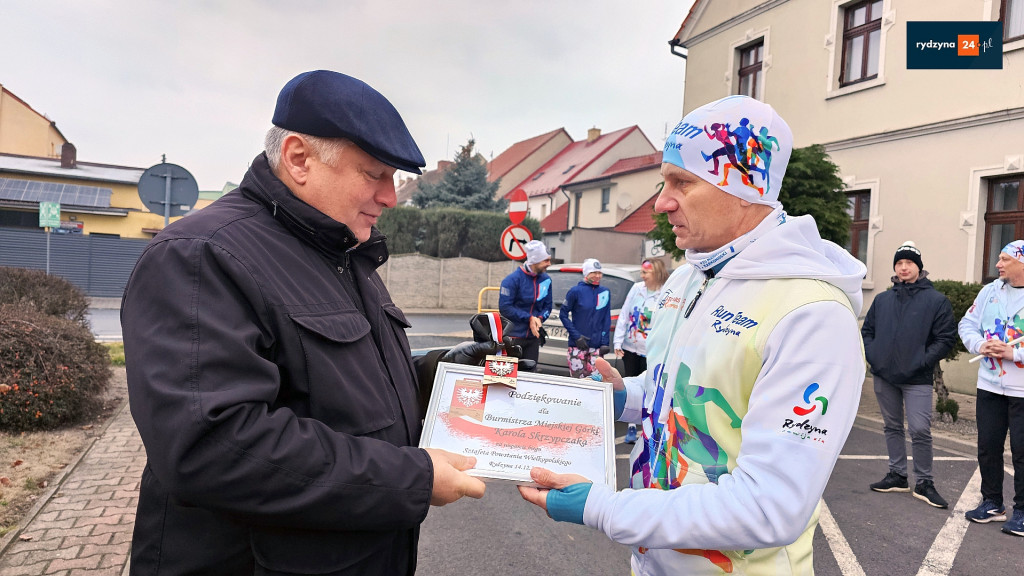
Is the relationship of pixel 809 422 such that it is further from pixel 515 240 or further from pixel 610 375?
pixel 515 240

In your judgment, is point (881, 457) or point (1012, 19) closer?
point (881, 457)

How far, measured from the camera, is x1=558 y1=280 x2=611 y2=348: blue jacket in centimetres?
791

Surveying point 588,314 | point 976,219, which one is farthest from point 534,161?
point 588,314

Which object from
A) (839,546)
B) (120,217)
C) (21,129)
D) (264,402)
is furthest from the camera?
(21,129)

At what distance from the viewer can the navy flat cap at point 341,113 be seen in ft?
5.20

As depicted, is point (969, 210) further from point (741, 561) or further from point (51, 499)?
point (51, 499)

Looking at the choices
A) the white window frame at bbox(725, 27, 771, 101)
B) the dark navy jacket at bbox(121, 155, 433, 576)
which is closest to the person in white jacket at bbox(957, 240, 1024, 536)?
the dark navy jacket at bbox(121, 155, 433, 576)

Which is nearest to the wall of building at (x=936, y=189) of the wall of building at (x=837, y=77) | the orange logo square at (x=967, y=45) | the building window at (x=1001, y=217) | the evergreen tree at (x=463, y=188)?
the building window at (x=1001, y=217)

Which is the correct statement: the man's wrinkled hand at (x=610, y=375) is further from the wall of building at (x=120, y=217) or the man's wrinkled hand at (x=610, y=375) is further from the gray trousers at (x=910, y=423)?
the wall of building at (x=120, y=217)

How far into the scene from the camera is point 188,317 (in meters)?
1.29

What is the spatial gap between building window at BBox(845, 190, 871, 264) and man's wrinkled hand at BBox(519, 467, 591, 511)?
12691mm

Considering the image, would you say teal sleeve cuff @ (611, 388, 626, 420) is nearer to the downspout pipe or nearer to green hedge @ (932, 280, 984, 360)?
green hedge @ (932, 280, 984, 360)

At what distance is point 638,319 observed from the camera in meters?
7.44

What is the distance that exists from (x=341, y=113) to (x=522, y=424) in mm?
998
